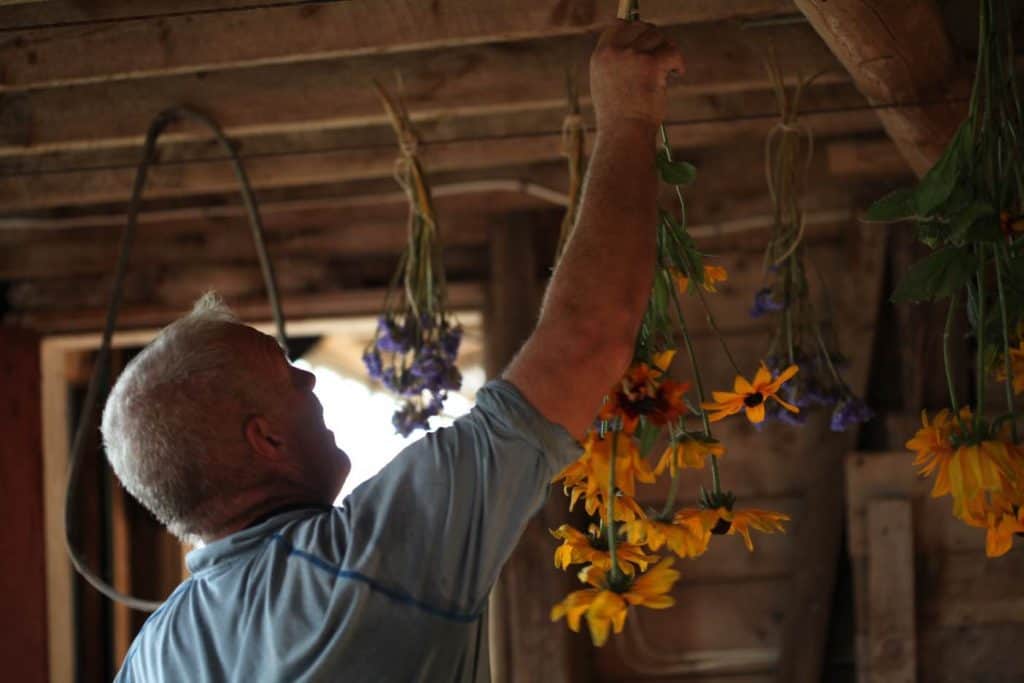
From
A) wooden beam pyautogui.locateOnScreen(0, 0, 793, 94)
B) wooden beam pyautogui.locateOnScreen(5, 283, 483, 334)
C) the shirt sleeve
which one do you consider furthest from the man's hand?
wooden beam pyautogui.locateOnScreen(5, 283, 483, 334)

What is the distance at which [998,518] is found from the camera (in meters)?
1.17

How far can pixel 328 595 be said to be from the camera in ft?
3.99

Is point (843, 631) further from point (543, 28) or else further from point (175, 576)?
point (175, 576)

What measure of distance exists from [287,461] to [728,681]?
2452 millimetres

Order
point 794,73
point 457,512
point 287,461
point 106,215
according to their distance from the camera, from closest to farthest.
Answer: point 457,512 → point 287,461 → point 794,73 → point 106,215

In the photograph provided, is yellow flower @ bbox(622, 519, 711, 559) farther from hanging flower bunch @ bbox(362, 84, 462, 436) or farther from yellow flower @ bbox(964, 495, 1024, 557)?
hanging flower bunch @ bbox(362, 84, 462, 436)

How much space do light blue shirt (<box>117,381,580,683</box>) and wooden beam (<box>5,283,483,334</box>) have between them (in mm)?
2493

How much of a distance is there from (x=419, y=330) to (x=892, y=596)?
53.6 inches

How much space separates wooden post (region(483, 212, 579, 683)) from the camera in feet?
11.5

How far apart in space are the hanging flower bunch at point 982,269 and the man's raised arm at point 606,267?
0.26 metres

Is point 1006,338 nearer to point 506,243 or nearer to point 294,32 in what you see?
point 294,32

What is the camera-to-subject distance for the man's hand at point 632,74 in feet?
3.89

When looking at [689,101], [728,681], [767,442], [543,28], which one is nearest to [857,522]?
[767,442]

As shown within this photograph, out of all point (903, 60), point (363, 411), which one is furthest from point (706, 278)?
point (363, 411)
